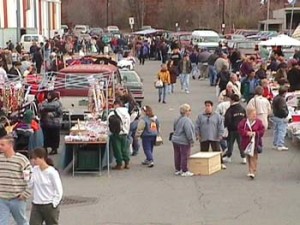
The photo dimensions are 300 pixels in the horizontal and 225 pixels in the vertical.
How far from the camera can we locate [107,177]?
15.6 meters

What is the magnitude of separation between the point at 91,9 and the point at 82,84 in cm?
9822

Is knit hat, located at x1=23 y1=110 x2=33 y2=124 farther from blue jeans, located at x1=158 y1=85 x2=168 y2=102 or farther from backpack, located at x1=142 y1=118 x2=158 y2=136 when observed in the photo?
blue jeans, located at x1=158 y1=85 x2=168 y2=102

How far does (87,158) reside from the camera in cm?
1584

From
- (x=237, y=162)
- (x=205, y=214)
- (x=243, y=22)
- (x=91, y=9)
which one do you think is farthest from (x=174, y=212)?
(x=91, y=9)

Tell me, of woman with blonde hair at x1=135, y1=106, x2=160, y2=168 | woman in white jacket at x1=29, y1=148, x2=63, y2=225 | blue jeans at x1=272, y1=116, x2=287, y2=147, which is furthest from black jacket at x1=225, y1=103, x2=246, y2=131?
woman in white jacket at x1=29, y1=148, x2=63, y2=225

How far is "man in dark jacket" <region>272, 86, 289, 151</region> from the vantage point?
18375 millimetres

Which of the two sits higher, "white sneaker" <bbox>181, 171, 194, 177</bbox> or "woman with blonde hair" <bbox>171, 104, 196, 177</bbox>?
"woman with blonde hair" <bbox>171, 104, 196, 177</bbox>

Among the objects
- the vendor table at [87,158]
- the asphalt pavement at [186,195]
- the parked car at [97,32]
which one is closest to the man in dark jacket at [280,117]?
the asphalt pavement at [186,195]

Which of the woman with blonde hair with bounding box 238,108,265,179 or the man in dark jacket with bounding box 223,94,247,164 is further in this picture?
the man in dark jacket with bounding box 223,94,247,164

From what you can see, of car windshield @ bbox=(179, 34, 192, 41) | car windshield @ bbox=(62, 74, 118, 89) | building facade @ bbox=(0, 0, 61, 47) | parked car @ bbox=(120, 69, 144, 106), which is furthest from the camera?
car windshield @ bbox=(179, 34, 192, 41)

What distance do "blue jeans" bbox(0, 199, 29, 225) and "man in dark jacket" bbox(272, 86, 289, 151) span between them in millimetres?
9731

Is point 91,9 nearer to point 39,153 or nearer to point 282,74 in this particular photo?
point 282,74

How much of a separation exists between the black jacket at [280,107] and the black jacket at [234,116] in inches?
70.0

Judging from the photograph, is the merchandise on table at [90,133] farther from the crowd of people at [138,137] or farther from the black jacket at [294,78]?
the black jacket at [294,78]
